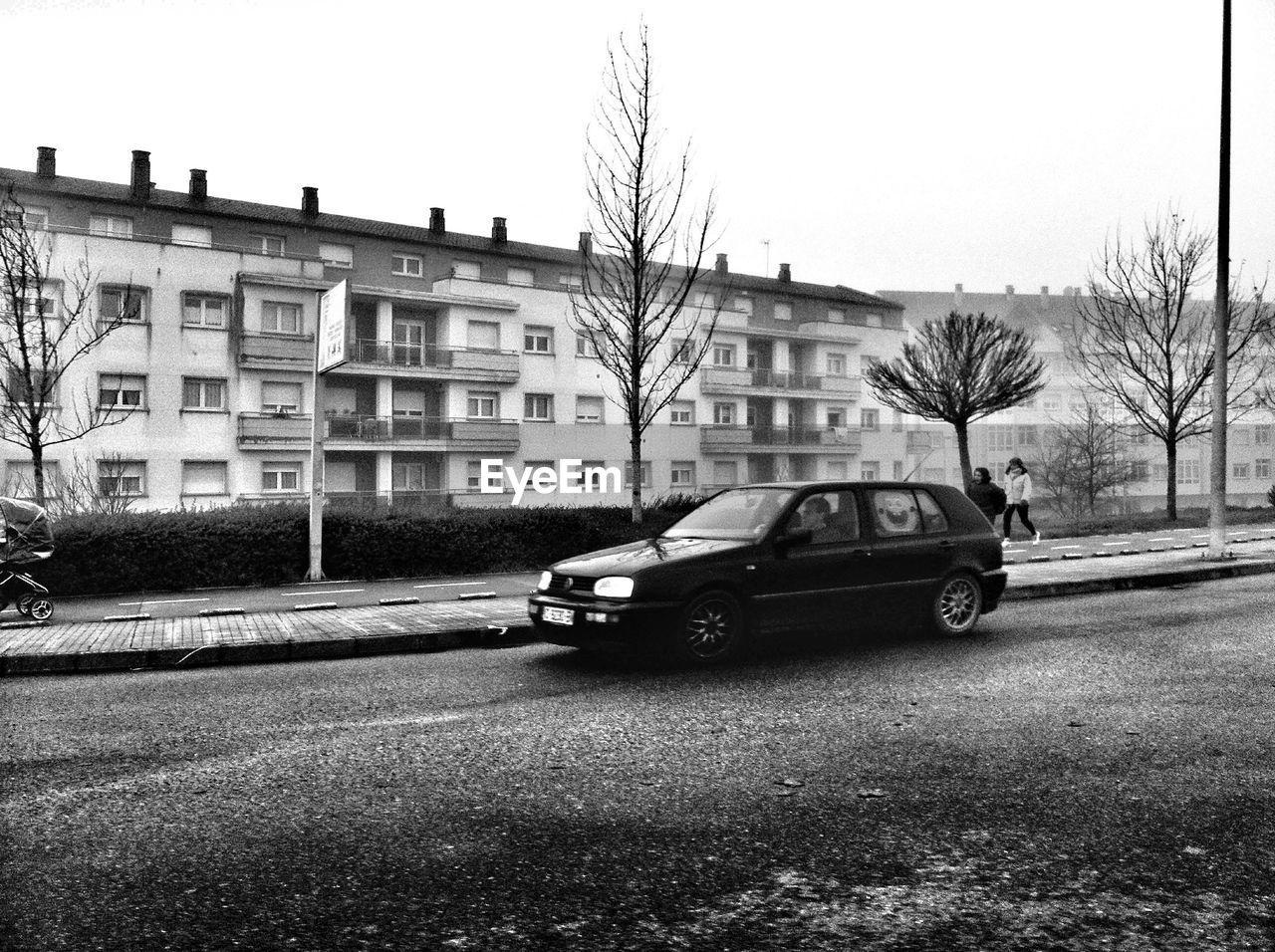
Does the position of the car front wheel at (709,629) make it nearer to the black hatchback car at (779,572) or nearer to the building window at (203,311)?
the black hatchback car at (779,572)

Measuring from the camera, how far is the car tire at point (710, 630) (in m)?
8.24

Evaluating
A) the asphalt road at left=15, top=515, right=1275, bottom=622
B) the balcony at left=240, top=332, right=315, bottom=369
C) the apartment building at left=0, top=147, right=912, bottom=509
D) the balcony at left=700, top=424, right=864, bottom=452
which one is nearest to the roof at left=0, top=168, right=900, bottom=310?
the apartment building at left=0, top=147, right=912, bottom=509

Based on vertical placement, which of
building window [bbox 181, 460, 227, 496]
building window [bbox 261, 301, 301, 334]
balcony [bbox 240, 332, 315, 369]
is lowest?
building window [bbox 181, 460, 227, 496]

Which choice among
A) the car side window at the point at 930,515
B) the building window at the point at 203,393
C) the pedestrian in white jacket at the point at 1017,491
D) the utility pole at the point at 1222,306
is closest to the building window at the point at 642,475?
the building window at the point at 203,393

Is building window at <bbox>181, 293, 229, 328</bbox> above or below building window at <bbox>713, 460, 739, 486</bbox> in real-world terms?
above

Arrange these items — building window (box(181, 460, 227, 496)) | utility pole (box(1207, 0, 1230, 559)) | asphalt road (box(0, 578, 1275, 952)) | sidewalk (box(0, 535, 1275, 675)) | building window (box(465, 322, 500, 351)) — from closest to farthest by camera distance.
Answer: asphalt road (box(0, 578, 1275, 952)) → sidewalk (box(0, 535, 1275, 675)) → utility pole (box(1207, 0, 1230, 559)) → building window (box(181, 460, 227, 496)) → building window (box(465, 322, 500, 351))

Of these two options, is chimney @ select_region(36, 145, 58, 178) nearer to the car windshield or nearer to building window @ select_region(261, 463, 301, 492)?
building window @ select_region(261, 463, 301, 492)

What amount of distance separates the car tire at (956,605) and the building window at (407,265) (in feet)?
138

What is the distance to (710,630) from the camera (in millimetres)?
8391

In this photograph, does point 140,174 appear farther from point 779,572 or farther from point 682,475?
point 779,572

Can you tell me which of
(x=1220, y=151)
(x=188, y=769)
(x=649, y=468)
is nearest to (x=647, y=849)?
(x=188, y=769)

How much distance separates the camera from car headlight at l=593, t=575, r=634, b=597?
816cm

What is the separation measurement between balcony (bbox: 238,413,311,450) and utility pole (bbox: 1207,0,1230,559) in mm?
32857

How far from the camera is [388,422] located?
146 feet
